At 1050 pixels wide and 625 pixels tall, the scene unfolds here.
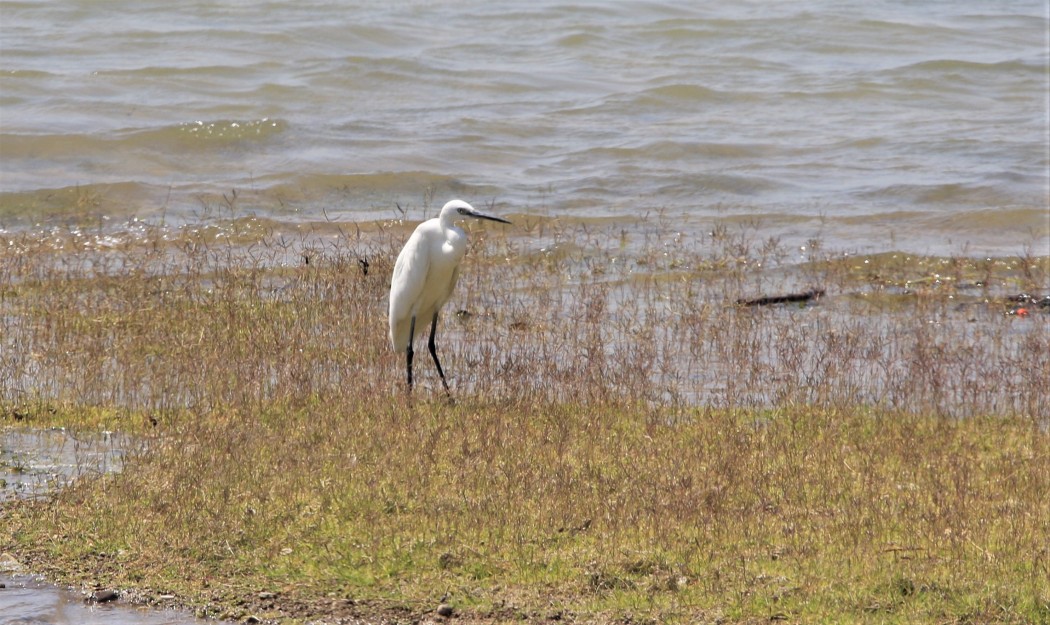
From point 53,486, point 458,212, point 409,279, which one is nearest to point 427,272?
point 409,279

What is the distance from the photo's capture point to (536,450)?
6.30 metres

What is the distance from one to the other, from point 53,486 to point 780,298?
6310mm

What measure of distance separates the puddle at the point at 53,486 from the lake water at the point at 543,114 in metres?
7.10

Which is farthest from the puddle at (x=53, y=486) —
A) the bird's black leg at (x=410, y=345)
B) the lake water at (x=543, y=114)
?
the lake water at (x=543, y=114)

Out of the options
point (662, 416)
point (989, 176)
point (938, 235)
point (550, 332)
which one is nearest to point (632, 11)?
point (989, 176)

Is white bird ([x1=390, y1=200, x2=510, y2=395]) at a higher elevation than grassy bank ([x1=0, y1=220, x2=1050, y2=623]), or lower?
higher

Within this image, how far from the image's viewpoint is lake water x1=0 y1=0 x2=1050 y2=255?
14953mm

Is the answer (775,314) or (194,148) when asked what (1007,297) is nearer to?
(775,314)

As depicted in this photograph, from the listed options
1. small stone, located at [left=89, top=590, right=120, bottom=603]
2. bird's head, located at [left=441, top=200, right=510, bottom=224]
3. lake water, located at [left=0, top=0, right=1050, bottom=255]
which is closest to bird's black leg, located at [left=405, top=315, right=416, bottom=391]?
bird's head, located at [left=441, top=200, right=510, bottom=224]

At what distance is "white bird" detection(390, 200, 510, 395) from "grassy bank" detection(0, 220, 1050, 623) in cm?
28

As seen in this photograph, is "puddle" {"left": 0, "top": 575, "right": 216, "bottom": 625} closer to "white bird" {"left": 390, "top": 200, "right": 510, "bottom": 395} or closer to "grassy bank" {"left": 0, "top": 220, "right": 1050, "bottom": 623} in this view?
"grassy bank" {"left": 0, "top": 220, "right": 1050, "bottom": 623}

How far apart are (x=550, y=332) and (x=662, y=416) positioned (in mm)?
2222

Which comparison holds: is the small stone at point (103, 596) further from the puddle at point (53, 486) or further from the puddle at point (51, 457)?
the puddle at point (51, 457)

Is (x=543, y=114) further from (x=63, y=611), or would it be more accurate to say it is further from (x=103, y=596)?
(x=63, y=611)
